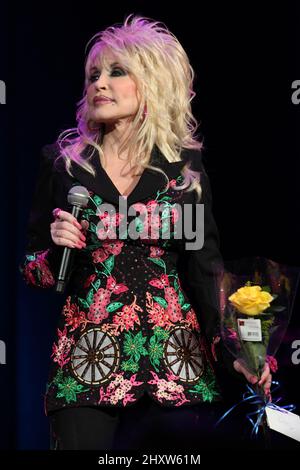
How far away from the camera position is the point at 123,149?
77.3 inches

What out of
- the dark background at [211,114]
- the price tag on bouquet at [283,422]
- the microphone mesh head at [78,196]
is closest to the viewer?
the price tag on bouquet at [283,422]

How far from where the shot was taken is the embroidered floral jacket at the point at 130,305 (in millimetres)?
1725

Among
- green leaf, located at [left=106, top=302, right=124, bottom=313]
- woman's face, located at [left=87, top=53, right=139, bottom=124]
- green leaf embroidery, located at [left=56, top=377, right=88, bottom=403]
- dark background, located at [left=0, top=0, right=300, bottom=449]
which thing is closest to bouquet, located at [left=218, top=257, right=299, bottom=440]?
green leaf, located at [left=106, top=302, right=124, bottom=313]

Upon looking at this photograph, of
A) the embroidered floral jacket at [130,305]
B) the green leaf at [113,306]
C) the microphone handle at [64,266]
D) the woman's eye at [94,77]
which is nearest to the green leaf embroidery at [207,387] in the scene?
the embroidered floral jacket at [130,305]

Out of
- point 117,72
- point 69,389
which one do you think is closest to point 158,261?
point 69,389

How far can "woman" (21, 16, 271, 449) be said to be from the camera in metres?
1.72

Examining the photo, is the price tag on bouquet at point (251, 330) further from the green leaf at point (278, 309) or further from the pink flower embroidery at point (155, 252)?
the pink flower embroidery at point (155, 252)

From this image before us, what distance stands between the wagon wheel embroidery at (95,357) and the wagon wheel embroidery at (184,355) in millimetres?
114

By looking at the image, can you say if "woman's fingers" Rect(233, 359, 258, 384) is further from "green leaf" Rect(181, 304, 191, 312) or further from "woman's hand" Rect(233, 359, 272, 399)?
"green leaf" Rect(181, 304, 191, 312)

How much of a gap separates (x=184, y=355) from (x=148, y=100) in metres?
0.61

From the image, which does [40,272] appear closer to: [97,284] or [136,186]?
[97,284]

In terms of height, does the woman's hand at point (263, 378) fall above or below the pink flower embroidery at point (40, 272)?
below

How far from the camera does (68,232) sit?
170 centimetres

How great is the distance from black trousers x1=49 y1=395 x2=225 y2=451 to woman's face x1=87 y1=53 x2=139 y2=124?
650 mm
